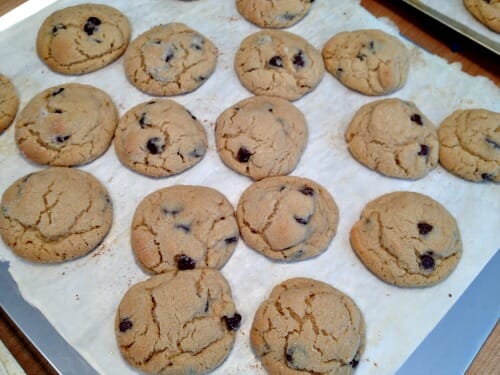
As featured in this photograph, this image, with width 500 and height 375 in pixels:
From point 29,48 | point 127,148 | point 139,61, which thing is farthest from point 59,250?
point 29,48

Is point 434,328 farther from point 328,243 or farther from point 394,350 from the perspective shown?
point 328,243

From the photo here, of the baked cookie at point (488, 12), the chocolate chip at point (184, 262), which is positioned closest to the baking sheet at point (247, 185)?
the chocolate chip at point (184, 262)

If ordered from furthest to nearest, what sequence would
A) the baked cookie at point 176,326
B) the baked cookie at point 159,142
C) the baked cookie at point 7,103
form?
the baked cookie at point 7,103 < the baked cookie at point 159,142 < the baked cookie at point 176,326

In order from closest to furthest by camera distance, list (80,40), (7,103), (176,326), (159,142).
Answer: (176,326) < (159,142) < (7,103) < (80,40)

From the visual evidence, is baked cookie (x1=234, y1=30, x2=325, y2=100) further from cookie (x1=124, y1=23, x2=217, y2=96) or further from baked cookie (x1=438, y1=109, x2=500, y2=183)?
baked cookie (x1=438, y1=109, x2=500, y2=183)

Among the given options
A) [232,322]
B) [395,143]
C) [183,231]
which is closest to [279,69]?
[395,143]

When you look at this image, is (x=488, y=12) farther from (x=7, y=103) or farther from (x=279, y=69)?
(x=7, y=103)

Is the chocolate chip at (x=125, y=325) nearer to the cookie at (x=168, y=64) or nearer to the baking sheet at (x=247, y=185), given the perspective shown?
the baking sheet at (x=247, y=185)
